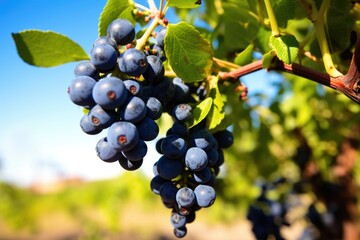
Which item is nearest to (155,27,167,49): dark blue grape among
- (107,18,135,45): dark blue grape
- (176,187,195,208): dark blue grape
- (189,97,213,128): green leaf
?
(107,18,135,45): dark blue grape

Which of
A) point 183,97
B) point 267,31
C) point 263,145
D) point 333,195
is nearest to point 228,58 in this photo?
point 267,31

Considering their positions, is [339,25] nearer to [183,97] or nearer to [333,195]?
[183,97]

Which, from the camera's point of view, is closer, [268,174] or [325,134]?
[325,134]

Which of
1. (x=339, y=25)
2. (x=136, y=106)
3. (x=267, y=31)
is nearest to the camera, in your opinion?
(x=136, y=106)

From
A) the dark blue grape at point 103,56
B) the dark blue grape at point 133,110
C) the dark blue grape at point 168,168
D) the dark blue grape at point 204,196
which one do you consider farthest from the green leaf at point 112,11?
the dark blue grape at point 204,196

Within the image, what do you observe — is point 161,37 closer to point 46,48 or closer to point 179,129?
point 179,129

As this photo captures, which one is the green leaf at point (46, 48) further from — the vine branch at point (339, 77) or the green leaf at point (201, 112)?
the vine branch at point (339, 77)

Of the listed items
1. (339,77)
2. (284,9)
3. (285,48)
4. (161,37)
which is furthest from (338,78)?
(161,37)
